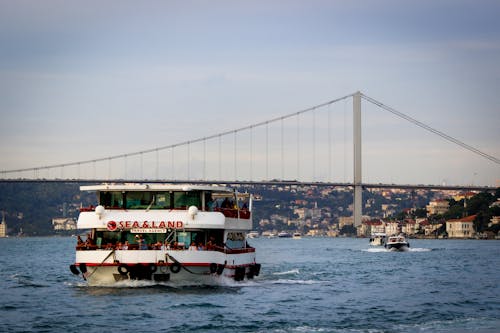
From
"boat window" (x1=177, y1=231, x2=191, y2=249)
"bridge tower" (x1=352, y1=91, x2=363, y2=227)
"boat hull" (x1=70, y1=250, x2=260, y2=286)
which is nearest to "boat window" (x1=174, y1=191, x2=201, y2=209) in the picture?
"boat window" (x1=177, y1=231, x2=191, y2=249)

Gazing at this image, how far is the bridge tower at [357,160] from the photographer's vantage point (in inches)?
5945

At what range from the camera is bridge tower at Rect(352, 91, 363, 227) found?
15100cm

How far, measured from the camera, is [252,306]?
120ft

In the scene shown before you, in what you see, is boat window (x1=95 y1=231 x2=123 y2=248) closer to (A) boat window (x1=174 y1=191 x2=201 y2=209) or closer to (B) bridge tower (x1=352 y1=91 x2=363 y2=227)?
(A) boat window (x1=174 y1=191 x2=201 y2=209)

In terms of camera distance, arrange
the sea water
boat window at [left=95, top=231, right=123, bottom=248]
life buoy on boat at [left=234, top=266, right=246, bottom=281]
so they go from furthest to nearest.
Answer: life buoy on boat at [left=234, top=266, right=246, bottom=281] → boat window at [left=95, top=231, right=123, bottom=248] → the sea water

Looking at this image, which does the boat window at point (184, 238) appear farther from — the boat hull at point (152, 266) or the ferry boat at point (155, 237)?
the boat hull at point (152, 266)

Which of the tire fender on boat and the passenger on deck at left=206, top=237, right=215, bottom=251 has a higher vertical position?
the passenger on deck at left=206, top=237, right=215, bottom=251

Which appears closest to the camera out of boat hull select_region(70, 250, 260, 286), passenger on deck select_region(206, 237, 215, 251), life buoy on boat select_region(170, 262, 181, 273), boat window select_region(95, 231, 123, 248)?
life buoy on boat select_region(170, 262, 181, 273)

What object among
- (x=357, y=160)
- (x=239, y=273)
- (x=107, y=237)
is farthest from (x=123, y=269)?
(x=357, y=160)

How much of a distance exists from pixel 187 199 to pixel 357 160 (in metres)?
119

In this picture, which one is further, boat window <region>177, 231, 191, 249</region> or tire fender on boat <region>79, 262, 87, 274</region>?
boat window <region>177, 231, 191, 249</region>

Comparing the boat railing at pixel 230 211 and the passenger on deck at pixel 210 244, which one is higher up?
the boat railing at pixel 230 211

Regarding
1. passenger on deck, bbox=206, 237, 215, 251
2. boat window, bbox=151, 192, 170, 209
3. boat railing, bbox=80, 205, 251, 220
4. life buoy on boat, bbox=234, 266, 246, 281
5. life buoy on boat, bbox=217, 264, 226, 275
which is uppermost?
boat window, bbox=151, 192, 170, 209

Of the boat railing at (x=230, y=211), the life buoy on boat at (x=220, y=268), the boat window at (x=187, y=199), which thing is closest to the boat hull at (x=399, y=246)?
the boat railing at (x=230, y=211)
